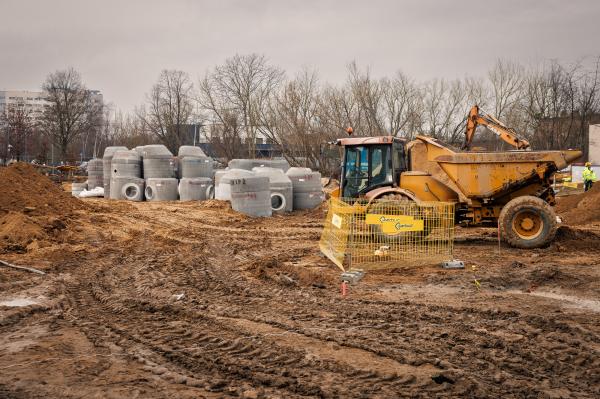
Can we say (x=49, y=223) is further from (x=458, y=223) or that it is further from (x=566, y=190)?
(x=566, y=190)

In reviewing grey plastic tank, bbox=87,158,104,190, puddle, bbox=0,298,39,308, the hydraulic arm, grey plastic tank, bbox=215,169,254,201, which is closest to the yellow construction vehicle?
the hydraulic arm

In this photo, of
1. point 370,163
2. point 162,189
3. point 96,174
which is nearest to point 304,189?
point 162,189

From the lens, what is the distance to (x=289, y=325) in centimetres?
638

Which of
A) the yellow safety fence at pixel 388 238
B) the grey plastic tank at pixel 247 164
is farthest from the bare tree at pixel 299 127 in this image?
the yellow safety fence at pixel 388 238

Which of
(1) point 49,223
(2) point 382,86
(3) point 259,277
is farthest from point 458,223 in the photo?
(2) point 382,86

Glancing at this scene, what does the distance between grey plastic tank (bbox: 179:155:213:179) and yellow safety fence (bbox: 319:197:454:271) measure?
13.8 meters

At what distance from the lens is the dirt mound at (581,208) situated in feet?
55.5

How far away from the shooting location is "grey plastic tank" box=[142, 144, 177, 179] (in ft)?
75.6

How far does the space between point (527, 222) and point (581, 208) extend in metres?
7.49

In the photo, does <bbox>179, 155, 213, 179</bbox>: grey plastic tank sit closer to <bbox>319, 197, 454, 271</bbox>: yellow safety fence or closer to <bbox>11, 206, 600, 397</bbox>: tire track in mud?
<bbox>319, 197, 454, 271</bbox>: yellow safety fence

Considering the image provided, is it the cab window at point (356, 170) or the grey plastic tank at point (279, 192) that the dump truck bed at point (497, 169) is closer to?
the cab window at point (356, 170)

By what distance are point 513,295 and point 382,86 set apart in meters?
35.3

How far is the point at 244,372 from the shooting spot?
4914mm

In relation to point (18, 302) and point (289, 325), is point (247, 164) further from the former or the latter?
point (289, 325)
